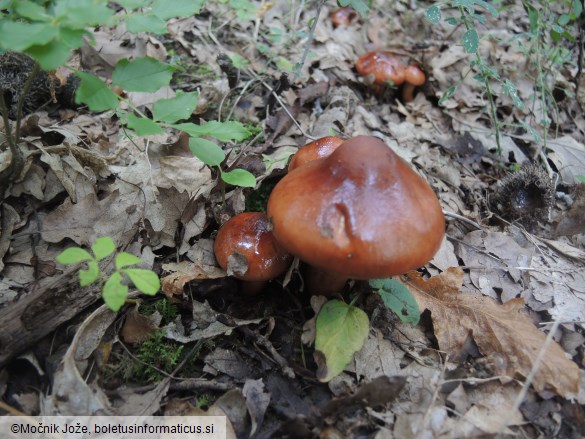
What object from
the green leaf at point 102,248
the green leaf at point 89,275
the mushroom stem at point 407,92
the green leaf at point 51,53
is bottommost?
the mushroom stem at point 407,92

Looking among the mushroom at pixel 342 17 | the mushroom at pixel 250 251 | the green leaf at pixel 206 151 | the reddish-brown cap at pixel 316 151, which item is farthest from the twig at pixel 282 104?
the mushroom at pixel 342 17

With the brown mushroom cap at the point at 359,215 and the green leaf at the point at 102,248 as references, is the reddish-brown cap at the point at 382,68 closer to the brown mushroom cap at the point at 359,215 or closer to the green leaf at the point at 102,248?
the brown mushroom cap at the point at 359,215

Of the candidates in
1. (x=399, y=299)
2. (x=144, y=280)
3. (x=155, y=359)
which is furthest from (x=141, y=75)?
(x=399, y=299)

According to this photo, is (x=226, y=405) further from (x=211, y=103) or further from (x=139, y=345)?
(x=211, y=103)

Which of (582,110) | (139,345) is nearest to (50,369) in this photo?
(139,345)

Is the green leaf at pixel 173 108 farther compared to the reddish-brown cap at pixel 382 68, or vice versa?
the reddish-brown cap at pixel 382 68

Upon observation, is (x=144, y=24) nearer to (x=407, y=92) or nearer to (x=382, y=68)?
(x=382, y=68)

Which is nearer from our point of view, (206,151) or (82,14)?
(82,14)
